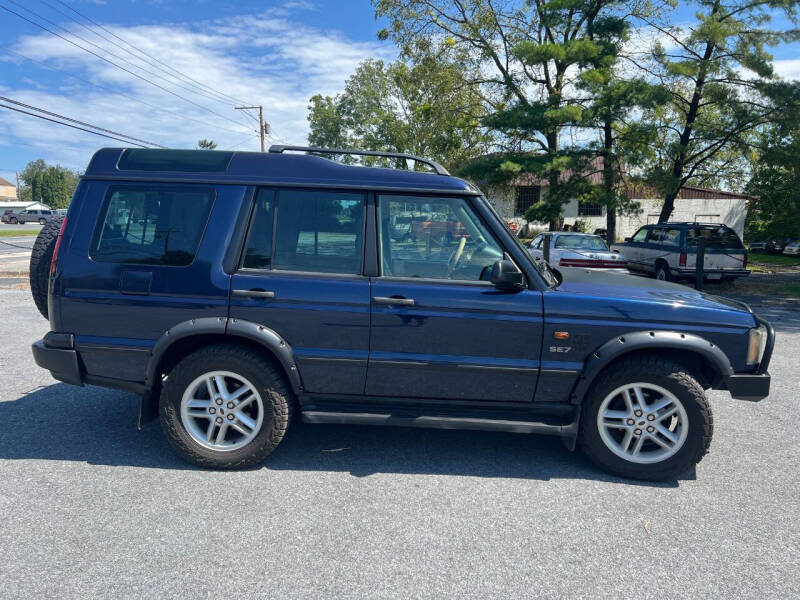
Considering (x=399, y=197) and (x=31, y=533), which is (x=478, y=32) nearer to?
(x=399, y=197)

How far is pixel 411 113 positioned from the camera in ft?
127

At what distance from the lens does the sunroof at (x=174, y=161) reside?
12.2ft

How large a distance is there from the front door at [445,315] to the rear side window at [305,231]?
21 cm

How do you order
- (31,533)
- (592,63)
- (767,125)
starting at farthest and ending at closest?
1. (592,63)
2. (767,125)
3. (31,533)

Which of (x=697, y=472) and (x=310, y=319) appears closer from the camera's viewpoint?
(x=310, y=319)

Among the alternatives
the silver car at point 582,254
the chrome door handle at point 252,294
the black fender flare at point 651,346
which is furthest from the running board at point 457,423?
the silver car at point 582,254

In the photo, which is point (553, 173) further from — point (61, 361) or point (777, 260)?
point (61, 361)

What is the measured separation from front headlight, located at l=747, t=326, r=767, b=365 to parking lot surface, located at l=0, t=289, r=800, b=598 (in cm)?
78

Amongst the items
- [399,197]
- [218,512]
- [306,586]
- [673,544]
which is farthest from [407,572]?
[399,197]

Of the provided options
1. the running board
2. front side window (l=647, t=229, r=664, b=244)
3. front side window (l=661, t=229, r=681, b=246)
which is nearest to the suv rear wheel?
front side window (l=661, t=229, r=681, b=246)

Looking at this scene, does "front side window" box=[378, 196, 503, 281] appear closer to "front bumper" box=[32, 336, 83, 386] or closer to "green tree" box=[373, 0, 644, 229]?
"front bumper" box=[32, 336, 83, 386]

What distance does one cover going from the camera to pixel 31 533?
9.58 ft

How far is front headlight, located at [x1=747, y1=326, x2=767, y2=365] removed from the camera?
11.7 feet

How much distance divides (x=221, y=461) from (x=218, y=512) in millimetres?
538
